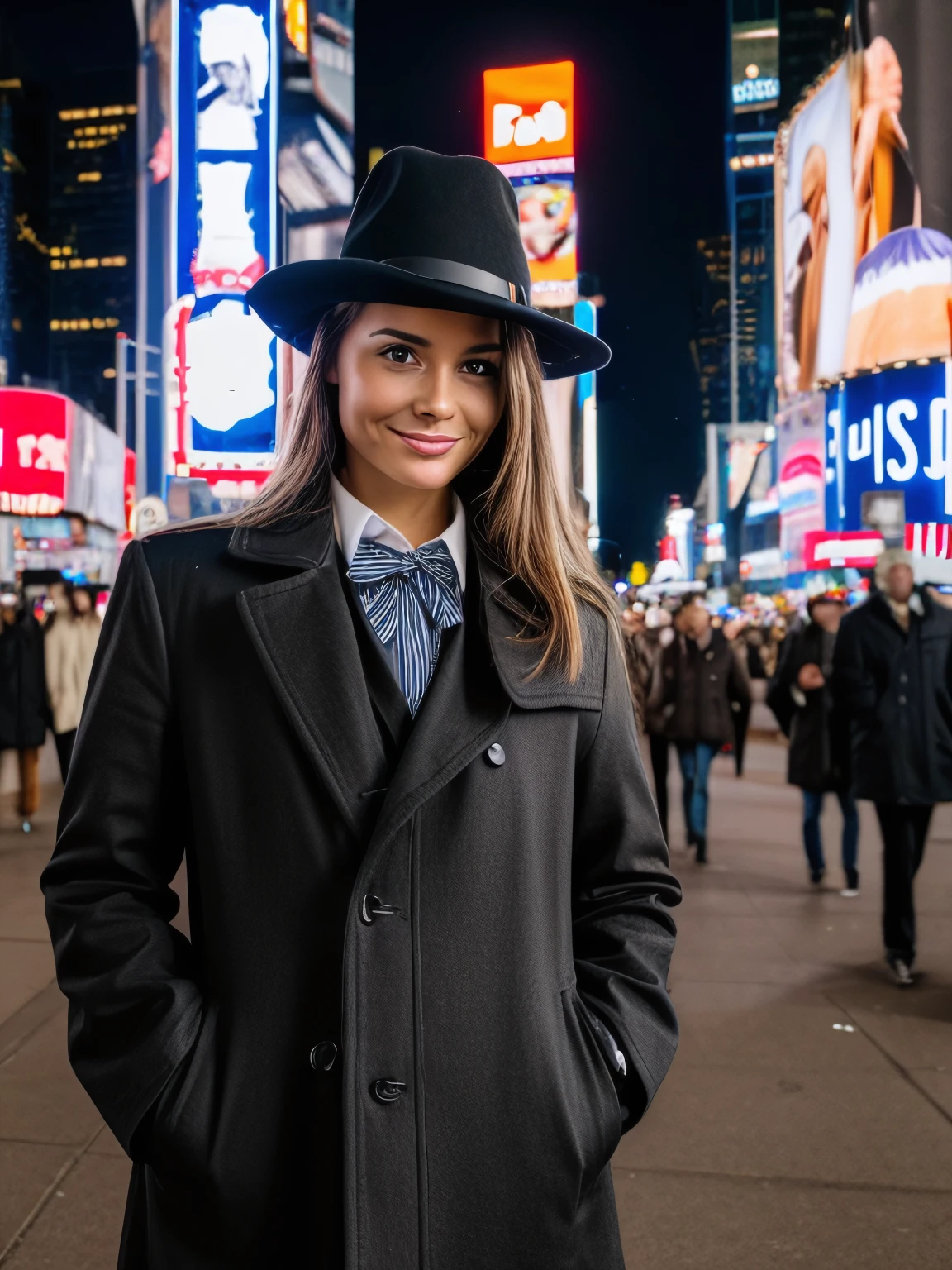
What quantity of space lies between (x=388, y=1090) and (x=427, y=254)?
1.27 meters

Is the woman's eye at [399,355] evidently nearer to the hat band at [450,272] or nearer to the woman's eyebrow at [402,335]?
the woman's eyebrow at [402,335]

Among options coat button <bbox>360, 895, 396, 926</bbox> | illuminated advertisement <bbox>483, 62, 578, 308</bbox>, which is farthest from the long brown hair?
illuminated advertisement <bbox>483, 62, 578, 308</bbox>

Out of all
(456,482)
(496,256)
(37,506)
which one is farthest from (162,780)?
(37,506)

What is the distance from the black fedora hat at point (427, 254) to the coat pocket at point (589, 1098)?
112 centimetres

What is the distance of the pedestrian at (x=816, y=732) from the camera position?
25.8 ft

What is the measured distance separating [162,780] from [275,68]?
22499mm

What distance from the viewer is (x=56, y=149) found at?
14650 centimetres

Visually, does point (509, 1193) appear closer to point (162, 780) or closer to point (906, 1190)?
point (162, 780)

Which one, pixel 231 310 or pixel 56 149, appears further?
pixel 56 149

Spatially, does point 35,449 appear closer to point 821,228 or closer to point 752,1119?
point 821,228

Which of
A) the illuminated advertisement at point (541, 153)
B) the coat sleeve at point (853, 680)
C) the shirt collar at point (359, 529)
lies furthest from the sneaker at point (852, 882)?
the illuminated advertisement at point (541, 153)

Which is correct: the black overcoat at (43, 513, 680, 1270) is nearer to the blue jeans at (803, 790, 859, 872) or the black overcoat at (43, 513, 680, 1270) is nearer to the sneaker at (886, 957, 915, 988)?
the sneaker at (886, 957, 915, 988)

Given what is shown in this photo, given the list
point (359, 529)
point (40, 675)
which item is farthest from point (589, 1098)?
point (40, 675)

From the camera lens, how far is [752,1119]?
13.6 feet
